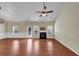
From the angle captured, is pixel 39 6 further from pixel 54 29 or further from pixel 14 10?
pixel 54 29

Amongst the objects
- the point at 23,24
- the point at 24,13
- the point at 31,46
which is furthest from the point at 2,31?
the point at 31,46

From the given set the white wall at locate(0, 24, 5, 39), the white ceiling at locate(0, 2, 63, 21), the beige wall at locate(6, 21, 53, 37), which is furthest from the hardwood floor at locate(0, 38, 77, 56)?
the white ceiling at locate(0, 2, 63, 21)

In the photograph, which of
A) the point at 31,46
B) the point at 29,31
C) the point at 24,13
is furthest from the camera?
the point at 31,46

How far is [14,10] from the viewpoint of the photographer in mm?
1755

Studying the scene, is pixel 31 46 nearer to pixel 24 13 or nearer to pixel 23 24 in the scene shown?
pixel 23 24

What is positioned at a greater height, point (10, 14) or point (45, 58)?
point (10, 14)

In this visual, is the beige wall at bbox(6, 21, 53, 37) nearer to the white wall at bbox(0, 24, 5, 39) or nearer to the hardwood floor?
the white wall at bbox(0, 24, 5, 39)

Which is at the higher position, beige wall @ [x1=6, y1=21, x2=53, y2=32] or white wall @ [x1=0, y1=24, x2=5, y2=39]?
beige wall @ [x1=6, y1=21, x2=53, y2=32]

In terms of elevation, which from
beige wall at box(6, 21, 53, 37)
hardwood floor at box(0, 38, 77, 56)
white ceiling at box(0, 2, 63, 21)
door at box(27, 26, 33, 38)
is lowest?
hardwood floor at box(0, 38, 77, 56)

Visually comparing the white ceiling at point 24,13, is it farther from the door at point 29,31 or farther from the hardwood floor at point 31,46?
the hardwood floor at point 31,46

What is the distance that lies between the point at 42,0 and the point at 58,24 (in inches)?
32.6

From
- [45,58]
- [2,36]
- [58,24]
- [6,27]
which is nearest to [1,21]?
[6,27]

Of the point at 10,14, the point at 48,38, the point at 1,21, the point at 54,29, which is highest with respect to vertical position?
the point at 10,14

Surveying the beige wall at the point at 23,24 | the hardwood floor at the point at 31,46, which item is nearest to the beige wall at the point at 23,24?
the beige wall at the point at 23,24
